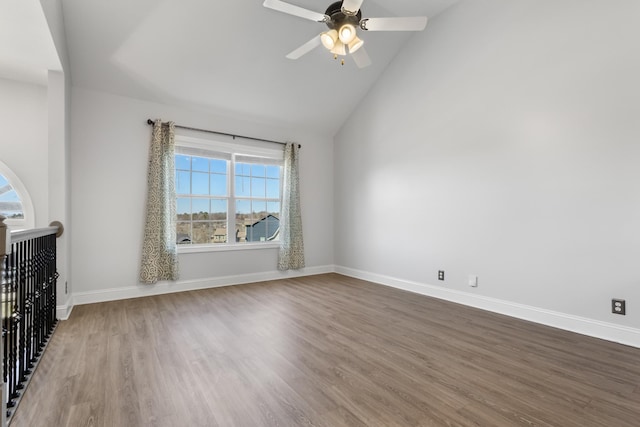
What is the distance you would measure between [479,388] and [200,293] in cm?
351

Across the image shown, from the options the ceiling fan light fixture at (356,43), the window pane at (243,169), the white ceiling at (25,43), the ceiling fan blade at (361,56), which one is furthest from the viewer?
the window pane at (243,169)

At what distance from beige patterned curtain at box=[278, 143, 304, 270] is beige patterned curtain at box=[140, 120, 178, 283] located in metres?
1.66

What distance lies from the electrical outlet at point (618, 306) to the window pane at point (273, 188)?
171 inches

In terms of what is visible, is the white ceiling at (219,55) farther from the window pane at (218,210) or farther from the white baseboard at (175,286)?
the white baseboard at (175,286)

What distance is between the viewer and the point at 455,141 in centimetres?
392

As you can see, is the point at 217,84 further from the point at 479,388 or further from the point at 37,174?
the point at 479,388

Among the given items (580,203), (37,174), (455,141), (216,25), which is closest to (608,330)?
(580,203)

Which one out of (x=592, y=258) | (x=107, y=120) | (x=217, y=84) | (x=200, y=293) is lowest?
(x=200, y=293)

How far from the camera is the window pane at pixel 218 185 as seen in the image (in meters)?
4.79

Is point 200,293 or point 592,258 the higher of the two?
point 592,258

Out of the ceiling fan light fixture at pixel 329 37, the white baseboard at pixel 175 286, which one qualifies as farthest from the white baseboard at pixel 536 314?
the ceiling fan light fixture at pixel 329 37

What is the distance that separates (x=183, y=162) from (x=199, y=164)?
0.22 meters

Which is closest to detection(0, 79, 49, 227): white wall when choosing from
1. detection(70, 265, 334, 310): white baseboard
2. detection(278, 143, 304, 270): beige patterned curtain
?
detection(70, 265, 334, 310): white baseboard

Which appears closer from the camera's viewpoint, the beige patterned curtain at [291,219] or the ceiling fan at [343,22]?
the ceiling fan at [343,22]
